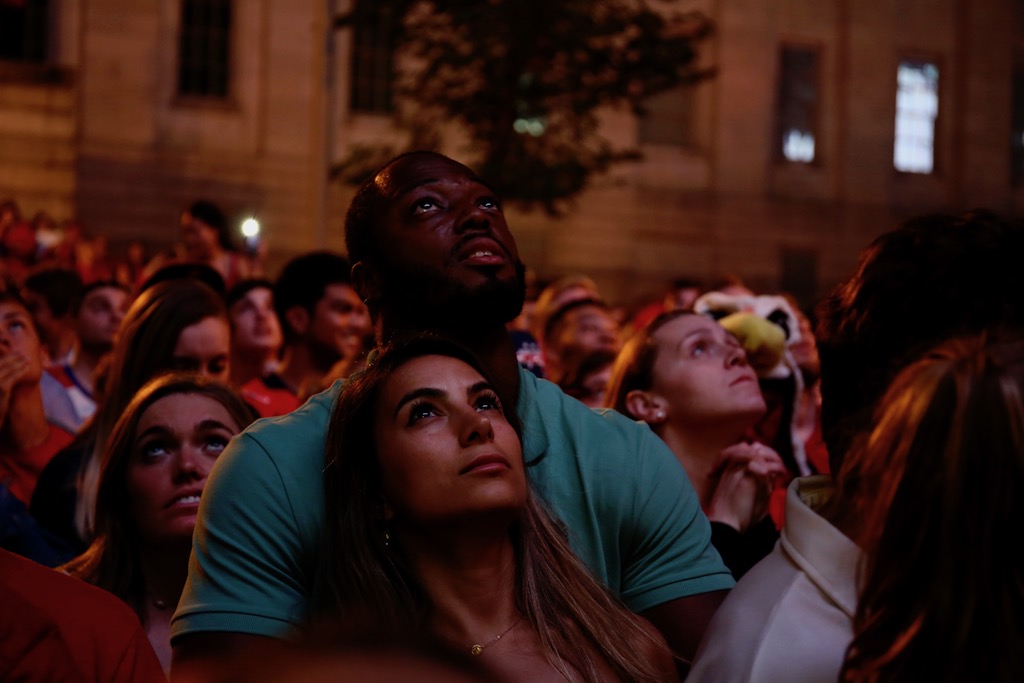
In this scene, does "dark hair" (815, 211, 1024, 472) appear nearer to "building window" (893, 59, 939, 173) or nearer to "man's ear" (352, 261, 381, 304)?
"man's ear" (352, 261, 381, 304)

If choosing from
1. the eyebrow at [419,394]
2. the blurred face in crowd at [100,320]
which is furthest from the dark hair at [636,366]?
the blurred face in crowd at [100,320]

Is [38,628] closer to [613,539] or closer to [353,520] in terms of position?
[353,520]

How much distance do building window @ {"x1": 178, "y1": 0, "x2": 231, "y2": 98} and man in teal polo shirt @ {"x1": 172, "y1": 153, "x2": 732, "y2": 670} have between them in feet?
69.5

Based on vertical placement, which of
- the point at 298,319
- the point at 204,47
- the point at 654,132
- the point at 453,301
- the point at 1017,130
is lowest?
the point at 298,319

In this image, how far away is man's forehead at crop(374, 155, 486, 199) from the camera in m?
3.33

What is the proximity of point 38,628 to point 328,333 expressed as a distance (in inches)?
199

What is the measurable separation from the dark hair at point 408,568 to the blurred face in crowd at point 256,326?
14.1 feet

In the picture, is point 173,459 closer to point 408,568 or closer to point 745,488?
point 408,568

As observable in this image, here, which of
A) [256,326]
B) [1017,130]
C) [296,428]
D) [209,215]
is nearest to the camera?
[296,428]

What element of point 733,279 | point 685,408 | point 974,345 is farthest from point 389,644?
point 733,279

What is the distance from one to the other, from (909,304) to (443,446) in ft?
3.14

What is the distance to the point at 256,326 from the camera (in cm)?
727

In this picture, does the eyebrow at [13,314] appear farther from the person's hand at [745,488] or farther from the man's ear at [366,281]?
the person's hand at [745,488]

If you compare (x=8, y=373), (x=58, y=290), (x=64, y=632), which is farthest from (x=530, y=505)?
(x=58, y=290)
